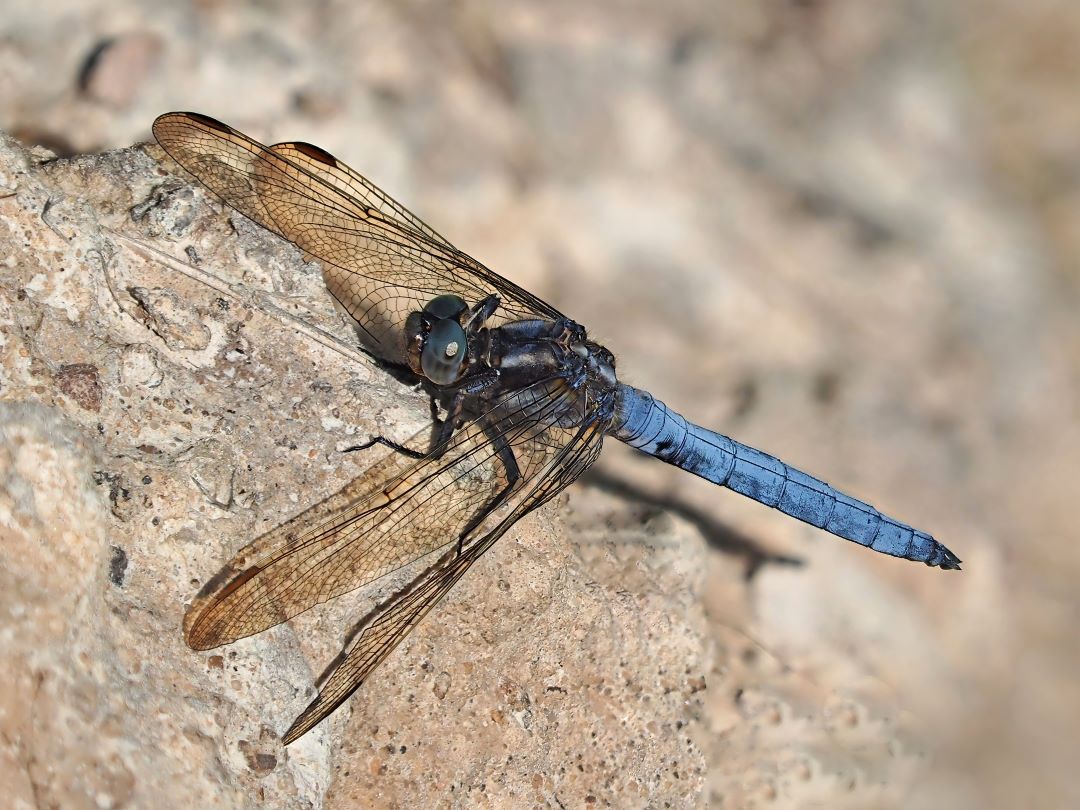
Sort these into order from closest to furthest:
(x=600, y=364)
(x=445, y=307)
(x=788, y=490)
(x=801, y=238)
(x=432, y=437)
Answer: (x=432, y=437)
(x=445, y=307)
(x=600, y=364)
(x=788, y=490)
(x=801, y=238)

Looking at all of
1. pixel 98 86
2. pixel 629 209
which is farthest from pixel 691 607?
pixel 98 86

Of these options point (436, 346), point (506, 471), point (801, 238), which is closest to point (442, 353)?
point (436, 346)

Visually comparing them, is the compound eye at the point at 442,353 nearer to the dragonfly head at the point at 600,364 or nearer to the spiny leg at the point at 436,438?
the spiny leg at the point at 436,438

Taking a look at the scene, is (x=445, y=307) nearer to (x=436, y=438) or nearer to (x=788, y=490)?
(x=436, y=438)

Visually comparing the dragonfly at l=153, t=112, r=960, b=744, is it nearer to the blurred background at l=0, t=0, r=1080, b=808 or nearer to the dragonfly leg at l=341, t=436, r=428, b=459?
the dragonfly leg at l=341, t=436, r=428, b=459

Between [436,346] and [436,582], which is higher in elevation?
[436,346]

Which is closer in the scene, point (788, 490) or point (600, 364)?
point (600, 364)

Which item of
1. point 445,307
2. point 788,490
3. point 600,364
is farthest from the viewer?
point 788,490

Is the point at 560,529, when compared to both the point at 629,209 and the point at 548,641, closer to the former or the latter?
the point at 548,641
